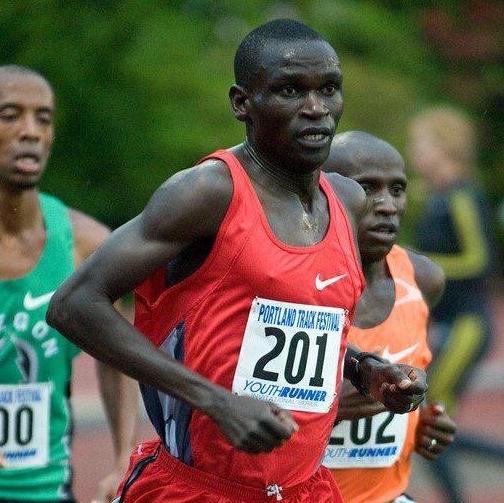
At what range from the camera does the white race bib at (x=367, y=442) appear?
199 inches

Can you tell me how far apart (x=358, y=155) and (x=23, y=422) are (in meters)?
1.59

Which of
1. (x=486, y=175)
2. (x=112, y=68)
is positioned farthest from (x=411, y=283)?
(x=486, y=175)

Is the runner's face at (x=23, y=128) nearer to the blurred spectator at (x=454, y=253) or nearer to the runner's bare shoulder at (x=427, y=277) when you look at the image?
the runner's bare shoulder at (x=427, y=277)

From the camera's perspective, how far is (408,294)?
526 cm

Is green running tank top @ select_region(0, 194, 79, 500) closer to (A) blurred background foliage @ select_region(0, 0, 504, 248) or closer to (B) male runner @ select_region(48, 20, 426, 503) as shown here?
(B) male runner @ select_region(48, 20, 426, 503)

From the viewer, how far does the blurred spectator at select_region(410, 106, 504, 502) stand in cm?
924

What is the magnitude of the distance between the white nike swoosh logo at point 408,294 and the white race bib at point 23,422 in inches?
54.6

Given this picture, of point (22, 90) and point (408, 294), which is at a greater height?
point (22, 90)

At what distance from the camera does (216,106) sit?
42.4 ft

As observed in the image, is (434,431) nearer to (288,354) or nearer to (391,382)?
(391,382)

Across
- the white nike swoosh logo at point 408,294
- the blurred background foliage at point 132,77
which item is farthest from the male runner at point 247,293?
the blurred background foliage at point 132,77

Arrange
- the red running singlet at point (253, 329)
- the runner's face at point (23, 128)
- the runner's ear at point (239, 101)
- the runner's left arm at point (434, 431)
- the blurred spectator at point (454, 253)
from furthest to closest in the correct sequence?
the blurred spectator at point (454, 253) < the runner's face at point (23, 128) < the runner's left arm at point (434, 431) < the runner's ear at point (239, 101) < the red running singlet at point (253, 329)

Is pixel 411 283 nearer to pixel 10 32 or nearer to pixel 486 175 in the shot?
pixel 10 32

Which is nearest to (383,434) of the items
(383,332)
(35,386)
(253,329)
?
(383,332)
